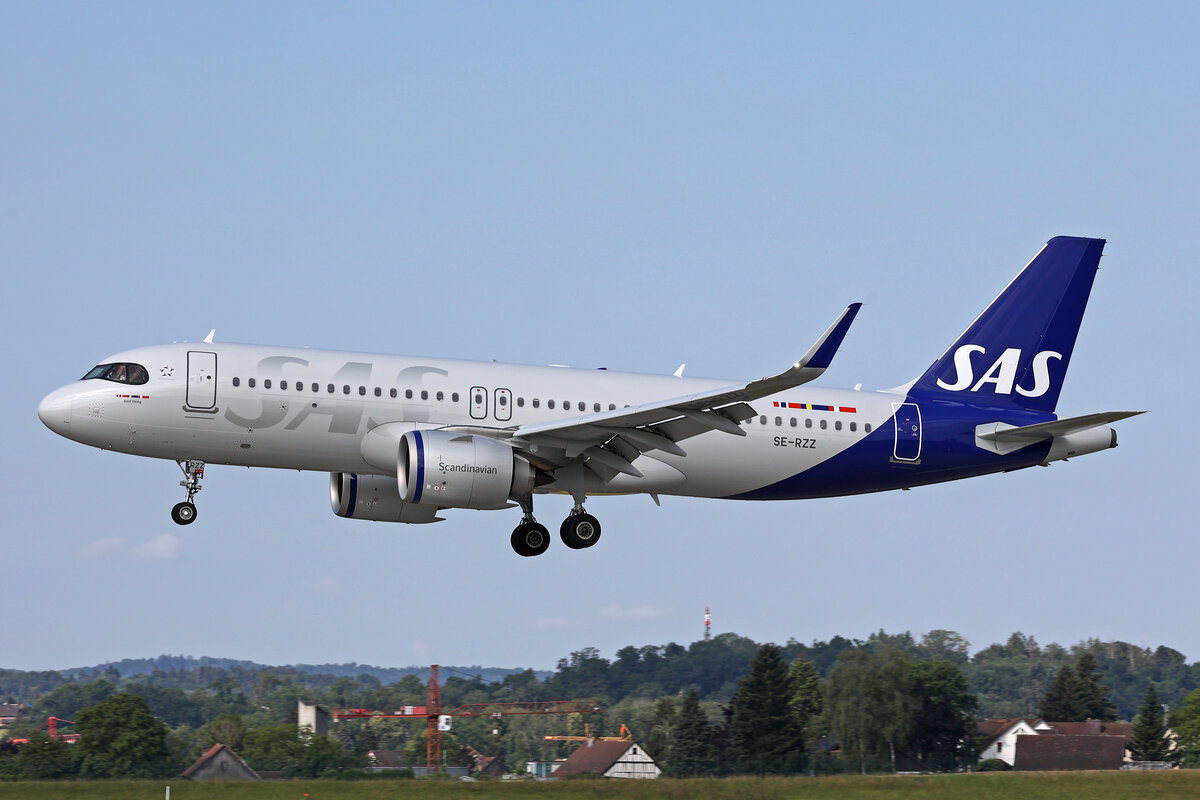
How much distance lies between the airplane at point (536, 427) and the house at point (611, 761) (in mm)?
8683

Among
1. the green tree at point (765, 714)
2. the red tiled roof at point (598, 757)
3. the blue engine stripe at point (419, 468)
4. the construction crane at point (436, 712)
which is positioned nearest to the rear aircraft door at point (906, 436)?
the blue engine stripe at point (419, 468)

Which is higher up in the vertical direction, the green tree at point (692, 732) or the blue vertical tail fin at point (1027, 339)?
the blue vertical tail fin at point (1027, 339)

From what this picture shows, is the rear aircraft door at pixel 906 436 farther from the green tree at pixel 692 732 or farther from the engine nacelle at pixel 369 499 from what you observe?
the green tree at pixel 692 732

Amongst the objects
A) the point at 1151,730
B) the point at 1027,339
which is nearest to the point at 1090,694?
the point at 1151,730

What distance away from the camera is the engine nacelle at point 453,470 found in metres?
32.2

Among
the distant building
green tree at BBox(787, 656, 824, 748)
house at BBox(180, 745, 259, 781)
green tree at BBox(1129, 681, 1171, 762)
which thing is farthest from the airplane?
the distant building

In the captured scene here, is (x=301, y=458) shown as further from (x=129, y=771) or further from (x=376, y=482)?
(x=129, y=771)

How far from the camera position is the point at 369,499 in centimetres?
3747

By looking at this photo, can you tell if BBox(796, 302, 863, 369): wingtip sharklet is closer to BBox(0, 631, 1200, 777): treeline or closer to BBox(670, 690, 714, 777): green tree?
BBox(0, 631, 1200, 777): treeline

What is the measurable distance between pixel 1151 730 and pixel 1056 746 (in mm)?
19140

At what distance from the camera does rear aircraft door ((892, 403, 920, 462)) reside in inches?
1471

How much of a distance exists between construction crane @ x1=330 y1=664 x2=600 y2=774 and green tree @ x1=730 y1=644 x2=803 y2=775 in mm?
13991

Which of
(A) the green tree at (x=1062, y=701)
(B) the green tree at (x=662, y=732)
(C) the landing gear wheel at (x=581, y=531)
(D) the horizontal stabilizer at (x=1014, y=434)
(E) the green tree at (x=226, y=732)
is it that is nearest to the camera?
(C) the landing gear wheel at (x=581, y=531)

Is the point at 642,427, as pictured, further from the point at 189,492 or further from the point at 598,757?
the point at 598,757
